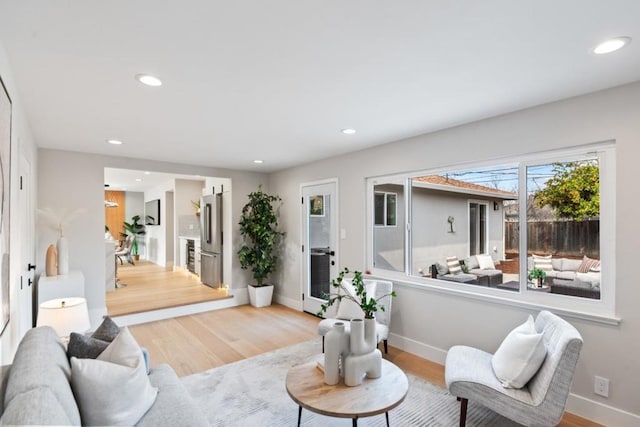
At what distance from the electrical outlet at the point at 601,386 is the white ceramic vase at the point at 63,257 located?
530 cm

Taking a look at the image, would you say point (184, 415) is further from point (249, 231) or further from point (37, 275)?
point (249, 231)

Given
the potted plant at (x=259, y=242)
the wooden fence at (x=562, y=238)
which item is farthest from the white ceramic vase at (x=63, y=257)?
the wooden fence at (x=562, y=238)

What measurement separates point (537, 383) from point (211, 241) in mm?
5650

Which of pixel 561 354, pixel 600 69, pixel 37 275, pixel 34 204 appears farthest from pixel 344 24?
pixel 37 275

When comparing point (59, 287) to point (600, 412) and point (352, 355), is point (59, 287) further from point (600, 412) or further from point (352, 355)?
point (600, 412)

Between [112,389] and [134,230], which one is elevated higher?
[134,230]

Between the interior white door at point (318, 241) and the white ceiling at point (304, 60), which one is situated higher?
the white ceiling at point (304, 60)

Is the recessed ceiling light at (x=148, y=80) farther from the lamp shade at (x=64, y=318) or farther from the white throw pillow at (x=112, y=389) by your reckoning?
the white throw pillow at (x=112, y=389)

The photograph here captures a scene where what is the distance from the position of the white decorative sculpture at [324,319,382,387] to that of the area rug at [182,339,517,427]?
0.50 meters

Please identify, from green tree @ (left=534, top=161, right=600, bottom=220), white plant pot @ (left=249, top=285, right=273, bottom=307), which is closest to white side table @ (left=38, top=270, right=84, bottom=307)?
white plant pot @ (left=249, top=285, right=273, bottom=307)

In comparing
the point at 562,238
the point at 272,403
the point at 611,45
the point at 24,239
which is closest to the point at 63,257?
the point at 24,239

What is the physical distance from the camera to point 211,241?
648 centimetres

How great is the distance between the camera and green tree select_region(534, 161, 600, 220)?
2.50 m

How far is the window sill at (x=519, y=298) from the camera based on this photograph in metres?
2.42
